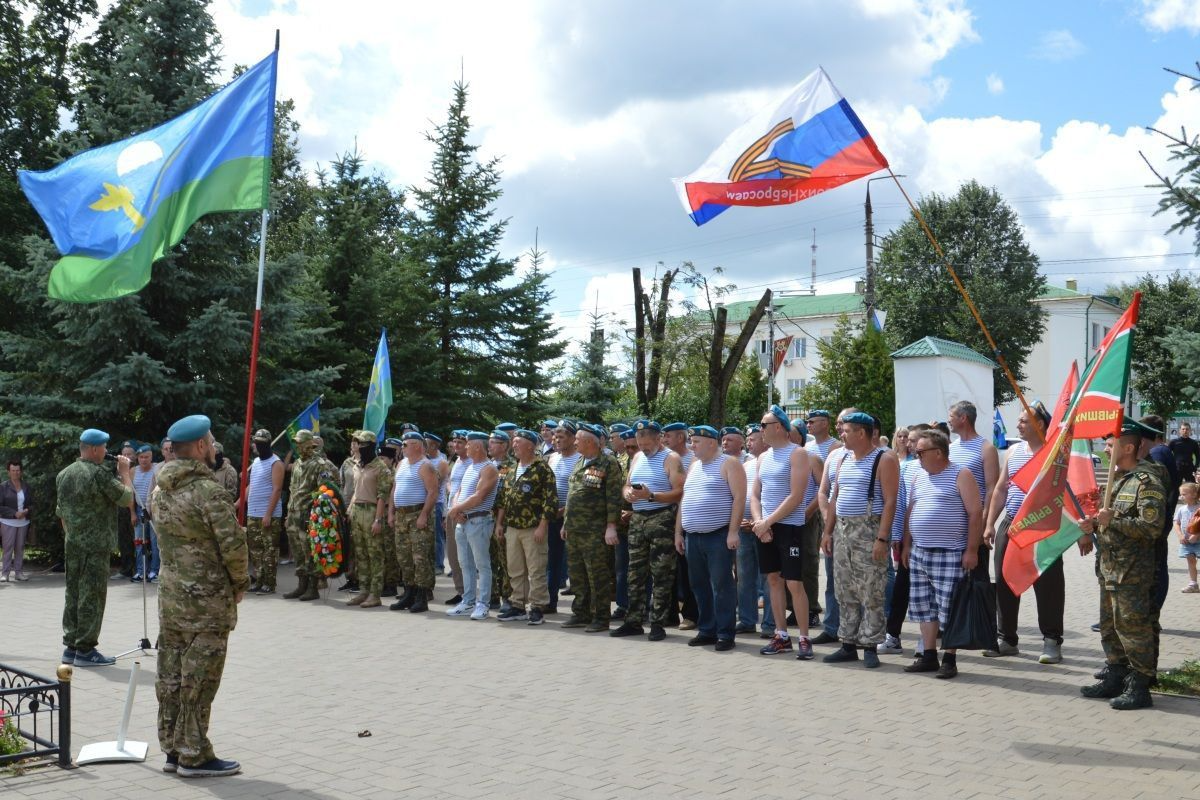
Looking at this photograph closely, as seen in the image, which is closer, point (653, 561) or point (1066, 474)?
point (1066, 474)

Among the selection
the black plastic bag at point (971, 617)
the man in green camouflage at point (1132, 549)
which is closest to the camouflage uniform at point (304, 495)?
the black plastic bag at point (971, 617)

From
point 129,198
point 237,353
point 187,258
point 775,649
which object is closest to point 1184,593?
point 775,649

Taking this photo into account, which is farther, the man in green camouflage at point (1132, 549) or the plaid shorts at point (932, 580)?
the plaid shorts at point (932, 580)

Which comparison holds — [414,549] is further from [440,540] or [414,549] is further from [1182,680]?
[1182,680]

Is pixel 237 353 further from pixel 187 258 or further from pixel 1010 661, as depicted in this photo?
pixel 1010 661

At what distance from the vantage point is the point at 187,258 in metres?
18.3

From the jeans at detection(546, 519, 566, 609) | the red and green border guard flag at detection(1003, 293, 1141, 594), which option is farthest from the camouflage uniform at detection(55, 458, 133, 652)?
the red and green border guard flag at detection(1003, 293, 1141, 594)

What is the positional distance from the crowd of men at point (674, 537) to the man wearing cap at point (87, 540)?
2 centimetres

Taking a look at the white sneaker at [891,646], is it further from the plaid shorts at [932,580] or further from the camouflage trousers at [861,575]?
the plaid shorts at [932,580]

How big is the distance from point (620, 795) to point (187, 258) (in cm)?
1531

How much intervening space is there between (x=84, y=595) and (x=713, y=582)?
18.5 ft

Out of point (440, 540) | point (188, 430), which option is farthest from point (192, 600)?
point (440, 540)

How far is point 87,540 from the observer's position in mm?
9227

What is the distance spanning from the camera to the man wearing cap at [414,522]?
12492 mm
